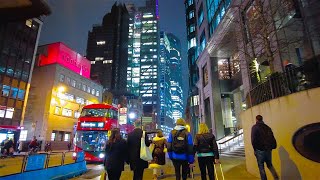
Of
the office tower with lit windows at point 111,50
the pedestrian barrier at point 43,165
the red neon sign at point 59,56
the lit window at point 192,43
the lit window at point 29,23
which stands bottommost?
the pedestrian barrier at point 43,165

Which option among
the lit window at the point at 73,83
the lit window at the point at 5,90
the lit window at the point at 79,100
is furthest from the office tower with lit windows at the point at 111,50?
the lit window at the point at 5,90

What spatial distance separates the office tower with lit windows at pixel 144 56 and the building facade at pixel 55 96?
102 meters

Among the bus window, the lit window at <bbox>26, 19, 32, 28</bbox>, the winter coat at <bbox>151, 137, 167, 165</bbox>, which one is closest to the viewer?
the winter coat at <bbox>151, 137, 167, 165</bbox>

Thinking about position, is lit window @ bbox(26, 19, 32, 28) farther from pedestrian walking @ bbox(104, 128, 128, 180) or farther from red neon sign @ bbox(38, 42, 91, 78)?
pedestrian walking @ bbox(104, 128, 128, 180)

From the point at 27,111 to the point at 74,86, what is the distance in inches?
389


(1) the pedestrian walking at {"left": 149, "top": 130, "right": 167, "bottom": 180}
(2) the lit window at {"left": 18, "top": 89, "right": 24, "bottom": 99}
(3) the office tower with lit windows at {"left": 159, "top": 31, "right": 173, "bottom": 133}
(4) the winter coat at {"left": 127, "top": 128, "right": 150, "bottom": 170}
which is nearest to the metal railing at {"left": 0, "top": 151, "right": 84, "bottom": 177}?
(4) the winter coat at {"left": 127, "top": 128, "right": 150, "bottom": 170}

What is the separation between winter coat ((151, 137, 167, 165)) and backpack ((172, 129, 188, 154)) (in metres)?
2.86

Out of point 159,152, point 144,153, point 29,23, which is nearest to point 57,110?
point 29,23

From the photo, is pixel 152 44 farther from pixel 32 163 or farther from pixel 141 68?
pixel 32 163

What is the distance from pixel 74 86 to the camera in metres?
47.3

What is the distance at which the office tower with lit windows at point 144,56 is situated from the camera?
155500 mm

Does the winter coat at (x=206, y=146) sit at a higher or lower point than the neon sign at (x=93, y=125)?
lower

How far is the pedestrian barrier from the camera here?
24.7 feet

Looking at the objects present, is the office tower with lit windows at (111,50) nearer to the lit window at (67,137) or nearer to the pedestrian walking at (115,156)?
the lit window at (67,137)
